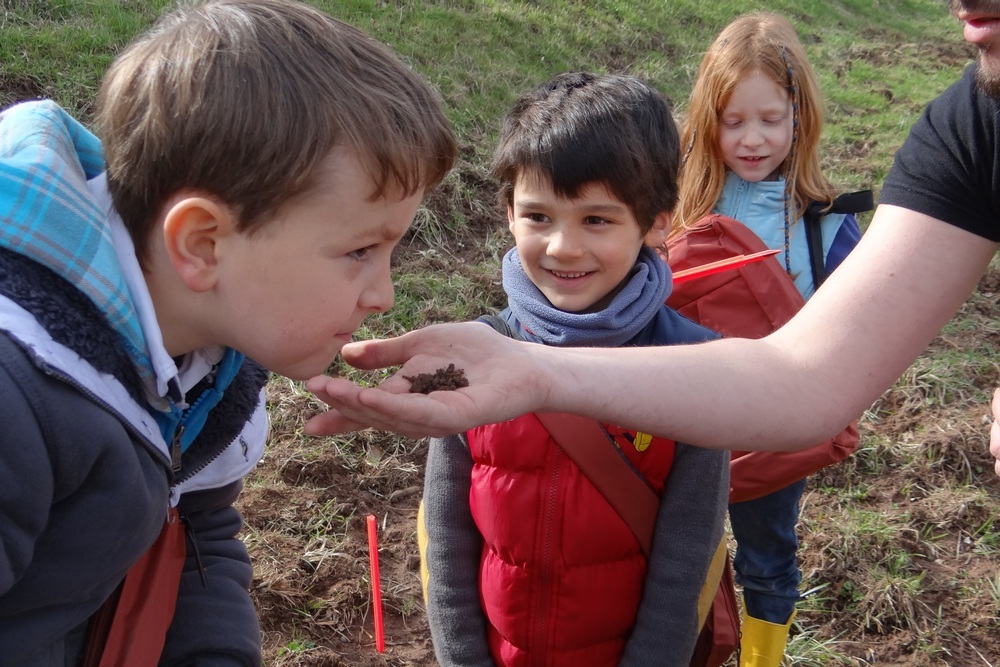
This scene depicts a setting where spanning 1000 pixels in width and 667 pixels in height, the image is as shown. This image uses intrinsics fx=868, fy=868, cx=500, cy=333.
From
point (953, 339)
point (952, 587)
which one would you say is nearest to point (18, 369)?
point (952, 587)

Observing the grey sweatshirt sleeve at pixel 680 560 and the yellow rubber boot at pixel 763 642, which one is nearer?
the grey sweatshirt sleeve at pixel 680 560

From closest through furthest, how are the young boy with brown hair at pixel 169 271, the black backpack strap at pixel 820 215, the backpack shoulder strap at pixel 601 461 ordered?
the young boy with brown hair at pixel 169 271 < the backpack shoulder strap at pixel 601 461 < the black backpack strap at pixel 820 215

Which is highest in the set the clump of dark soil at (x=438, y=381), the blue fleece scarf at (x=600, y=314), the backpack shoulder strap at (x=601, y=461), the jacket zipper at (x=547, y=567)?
the blue fleece scarf at (x=600, y=314)

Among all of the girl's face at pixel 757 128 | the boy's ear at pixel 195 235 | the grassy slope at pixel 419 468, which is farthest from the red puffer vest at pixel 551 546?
the girl's face at pixel 757 128

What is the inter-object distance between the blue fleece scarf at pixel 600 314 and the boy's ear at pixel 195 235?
0.90m

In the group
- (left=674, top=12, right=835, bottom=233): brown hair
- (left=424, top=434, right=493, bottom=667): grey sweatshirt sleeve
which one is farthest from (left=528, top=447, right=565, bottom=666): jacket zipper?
(left=674, top=12, right=835, bottom=233): brown hair

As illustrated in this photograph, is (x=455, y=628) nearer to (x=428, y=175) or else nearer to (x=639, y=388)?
(x=639, y=388)

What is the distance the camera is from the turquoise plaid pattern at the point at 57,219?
53.9 inches

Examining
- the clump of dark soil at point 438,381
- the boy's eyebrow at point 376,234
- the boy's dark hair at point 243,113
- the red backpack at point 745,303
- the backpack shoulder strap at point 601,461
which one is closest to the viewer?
the boy's dark hair at point 243,113

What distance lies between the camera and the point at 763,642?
9.66 ft

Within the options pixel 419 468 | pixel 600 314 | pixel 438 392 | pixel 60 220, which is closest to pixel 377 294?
pixel 438 392

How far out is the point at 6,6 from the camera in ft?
17.5

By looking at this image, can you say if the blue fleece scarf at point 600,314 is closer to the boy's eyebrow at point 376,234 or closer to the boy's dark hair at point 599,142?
the boy's dark hair at point 599,142

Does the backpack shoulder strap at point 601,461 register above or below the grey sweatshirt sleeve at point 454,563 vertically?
above
